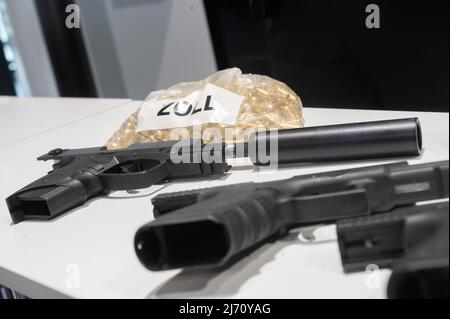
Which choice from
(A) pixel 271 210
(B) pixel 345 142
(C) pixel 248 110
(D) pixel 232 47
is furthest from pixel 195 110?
(D) pixel 232 47

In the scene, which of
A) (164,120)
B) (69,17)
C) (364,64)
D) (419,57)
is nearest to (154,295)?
(164,120)

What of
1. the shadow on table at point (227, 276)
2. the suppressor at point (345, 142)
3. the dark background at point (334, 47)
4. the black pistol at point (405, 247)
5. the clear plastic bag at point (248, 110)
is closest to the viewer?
the black pistol at point (405, 247)

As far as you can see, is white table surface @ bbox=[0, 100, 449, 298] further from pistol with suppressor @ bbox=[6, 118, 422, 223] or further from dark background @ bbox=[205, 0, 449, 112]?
dark background @ bbox=[205, 0, 449, 112]

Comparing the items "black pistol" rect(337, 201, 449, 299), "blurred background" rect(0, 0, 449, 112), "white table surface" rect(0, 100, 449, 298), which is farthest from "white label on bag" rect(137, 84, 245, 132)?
"black pistol" rect(337, 201, 449, 299)

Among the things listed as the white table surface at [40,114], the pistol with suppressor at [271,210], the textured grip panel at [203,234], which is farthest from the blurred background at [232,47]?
the white table surface at [40,114]

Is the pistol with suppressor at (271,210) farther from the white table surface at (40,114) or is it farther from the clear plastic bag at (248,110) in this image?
the white table surface at (40,114)

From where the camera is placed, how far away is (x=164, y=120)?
2.80ft

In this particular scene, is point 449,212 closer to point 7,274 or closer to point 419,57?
point 7,274

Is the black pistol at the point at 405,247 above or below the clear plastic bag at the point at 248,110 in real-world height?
below

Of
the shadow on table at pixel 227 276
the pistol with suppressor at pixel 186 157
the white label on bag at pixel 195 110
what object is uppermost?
the white label on bag at pixel 195 110

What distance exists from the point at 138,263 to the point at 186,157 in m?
0.24

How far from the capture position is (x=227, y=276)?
0.46 metres

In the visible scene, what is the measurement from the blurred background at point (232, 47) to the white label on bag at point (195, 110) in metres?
0.32

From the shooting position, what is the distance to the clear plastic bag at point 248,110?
82 cm
